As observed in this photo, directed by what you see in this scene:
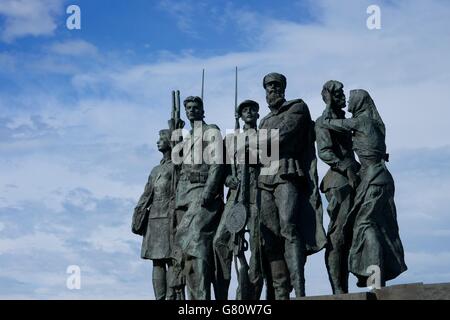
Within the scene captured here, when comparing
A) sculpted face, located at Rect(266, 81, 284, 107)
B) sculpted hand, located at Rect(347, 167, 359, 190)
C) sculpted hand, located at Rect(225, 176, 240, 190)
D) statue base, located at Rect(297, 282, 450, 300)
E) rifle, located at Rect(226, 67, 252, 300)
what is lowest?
statue base, located at Rect(297, 282, 450, 300)

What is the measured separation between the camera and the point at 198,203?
20.9 m

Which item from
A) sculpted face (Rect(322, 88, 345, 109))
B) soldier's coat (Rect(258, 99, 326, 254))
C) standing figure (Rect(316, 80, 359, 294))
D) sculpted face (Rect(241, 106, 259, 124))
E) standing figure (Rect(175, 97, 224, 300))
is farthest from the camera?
standing figure (Rect(175, 97, 224, 300))

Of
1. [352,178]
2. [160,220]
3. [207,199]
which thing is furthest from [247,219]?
[160,220]

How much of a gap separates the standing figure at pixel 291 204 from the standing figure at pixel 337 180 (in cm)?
21

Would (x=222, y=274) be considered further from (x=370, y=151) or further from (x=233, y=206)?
(x=370, y=151)

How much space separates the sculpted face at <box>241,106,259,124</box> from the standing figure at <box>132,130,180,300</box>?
270 centimetres

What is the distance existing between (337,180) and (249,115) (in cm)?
198

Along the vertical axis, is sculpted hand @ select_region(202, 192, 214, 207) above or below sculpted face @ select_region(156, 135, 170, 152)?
below

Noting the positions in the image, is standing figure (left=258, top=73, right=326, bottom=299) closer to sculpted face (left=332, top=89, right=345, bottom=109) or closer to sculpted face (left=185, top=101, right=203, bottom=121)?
sculpted face (left=332, top=89, right=345, bottom=109)

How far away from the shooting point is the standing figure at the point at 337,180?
1880 centimetres

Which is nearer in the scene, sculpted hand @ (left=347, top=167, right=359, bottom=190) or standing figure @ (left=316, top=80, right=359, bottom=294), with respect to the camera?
standing figure @ (left=316, top=80, right=359, bottom=294)

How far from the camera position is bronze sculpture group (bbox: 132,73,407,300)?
1850 centimetres

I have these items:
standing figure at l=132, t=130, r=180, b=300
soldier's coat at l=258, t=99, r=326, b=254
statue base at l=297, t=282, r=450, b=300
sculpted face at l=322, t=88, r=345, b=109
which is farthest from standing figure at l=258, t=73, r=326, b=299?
standing figure at l=132, t=130, r=180, b=300
